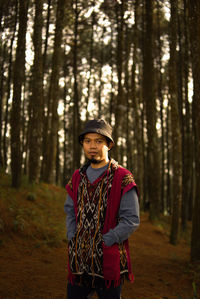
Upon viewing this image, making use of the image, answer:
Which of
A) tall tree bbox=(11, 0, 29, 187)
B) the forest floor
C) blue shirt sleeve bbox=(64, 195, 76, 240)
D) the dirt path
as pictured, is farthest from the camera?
tall tree bbox=(11, 0, 29, 187)

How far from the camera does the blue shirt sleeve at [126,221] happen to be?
2.60 m

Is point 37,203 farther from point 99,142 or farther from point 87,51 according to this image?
point 87,51

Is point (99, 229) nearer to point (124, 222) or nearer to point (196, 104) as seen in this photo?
point (124, 222)

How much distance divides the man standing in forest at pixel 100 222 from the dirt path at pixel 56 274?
2.32 m

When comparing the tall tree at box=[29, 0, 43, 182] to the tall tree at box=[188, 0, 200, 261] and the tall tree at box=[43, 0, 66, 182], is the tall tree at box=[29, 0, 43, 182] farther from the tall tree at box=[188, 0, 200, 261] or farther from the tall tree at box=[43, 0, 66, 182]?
the tall tree at box=[188, 0, 200, 261]

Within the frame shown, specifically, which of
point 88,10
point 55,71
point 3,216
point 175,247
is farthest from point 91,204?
point 88,10

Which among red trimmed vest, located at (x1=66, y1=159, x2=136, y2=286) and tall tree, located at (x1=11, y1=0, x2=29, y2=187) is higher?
tall tree, located at (x1=11, y1=0, x2=29, y2=187)

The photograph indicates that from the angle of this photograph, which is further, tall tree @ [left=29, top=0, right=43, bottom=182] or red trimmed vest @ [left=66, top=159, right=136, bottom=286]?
tall tree @ [left=29, top=0, right=43, bottom=182]

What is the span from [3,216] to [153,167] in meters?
7.66

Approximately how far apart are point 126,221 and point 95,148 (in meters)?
0.77

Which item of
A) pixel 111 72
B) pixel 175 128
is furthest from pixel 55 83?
pixel 111 72

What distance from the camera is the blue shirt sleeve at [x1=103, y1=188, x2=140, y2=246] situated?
2.60 m

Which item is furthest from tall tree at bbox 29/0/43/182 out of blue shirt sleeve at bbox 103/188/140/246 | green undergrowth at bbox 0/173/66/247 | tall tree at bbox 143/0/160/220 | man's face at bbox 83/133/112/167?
blue shirt sleeve at bbox 103/188/140/246

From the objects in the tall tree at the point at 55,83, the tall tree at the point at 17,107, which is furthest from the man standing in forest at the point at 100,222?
the tall tree at the point at 55,83
